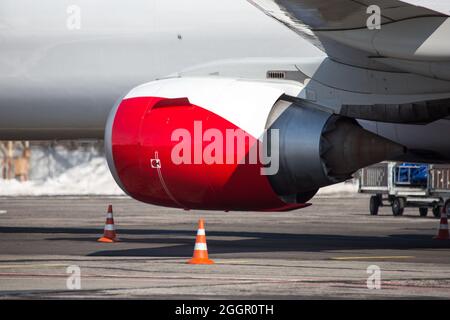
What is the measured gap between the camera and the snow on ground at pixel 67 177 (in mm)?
52812

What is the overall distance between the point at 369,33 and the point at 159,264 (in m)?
4.45

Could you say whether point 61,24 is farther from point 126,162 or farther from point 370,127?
point 370,127

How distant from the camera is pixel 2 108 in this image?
2273 cm

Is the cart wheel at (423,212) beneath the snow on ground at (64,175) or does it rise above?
beneath

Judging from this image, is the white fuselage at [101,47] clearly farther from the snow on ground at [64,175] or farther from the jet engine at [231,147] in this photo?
the snow on ground at [64,175]

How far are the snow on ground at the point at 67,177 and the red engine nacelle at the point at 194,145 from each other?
32.3m

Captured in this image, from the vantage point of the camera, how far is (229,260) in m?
17.8

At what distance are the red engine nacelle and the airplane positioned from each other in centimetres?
2

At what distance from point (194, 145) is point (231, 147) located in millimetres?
577

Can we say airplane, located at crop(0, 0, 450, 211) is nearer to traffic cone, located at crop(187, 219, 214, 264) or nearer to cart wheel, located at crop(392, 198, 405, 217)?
traffic cone, located at crop(187, 219, 214, 264)

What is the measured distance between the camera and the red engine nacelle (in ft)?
59.5

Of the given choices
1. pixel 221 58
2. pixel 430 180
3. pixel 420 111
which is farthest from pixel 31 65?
pixel 430 180

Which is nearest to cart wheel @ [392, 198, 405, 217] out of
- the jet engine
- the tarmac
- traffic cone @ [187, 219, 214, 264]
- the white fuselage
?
the tarmac

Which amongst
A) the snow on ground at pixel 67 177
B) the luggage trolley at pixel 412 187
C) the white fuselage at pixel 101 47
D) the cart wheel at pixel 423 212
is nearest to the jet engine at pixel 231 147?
the white fuselage at pixel 101 47
